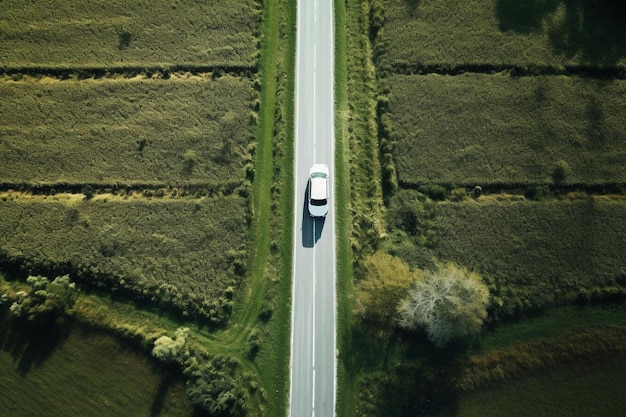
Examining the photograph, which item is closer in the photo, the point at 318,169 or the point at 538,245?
the point at 538,245

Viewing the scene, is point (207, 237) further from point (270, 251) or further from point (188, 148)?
point (188, 148)

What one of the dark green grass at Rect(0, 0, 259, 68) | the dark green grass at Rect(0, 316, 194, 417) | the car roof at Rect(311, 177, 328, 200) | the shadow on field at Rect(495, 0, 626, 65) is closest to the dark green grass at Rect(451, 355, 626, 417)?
the car roof at Rect(311, 177, 328, 200)

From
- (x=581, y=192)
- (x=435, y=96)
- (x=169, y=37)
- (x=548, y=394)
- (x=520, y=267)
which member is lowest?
(x=548, y=394)

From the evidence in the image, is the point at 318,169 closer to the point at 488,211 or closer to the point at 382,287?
the point at 382,287

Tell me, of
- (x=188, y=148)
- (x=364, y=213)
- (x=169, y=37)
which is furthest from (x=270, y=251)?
(x=169, y=37)

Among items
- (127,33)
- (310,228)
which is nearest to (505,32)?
(310,228)

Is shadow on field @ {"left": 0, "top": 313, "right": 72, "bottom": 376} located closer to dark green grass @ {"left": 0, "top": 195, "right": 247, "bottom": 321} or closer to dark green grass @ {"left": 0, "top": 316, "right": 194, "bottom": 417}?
dark green grass @ {"left": 0, "top": 316, "right": 194, "bottom": 417}

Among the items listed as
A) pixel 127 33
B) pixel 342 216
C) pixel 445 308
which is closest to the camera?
pixel 445 308
